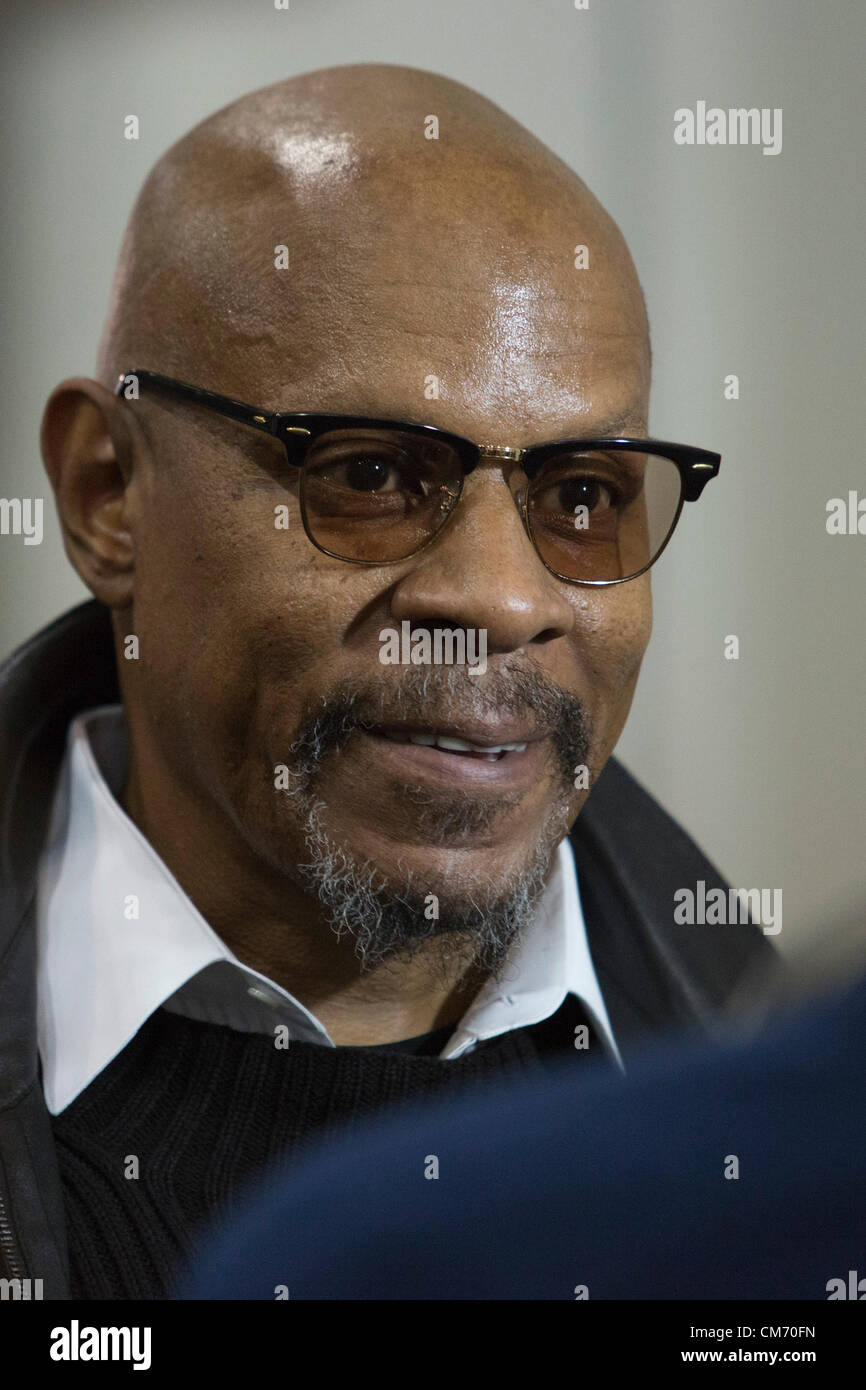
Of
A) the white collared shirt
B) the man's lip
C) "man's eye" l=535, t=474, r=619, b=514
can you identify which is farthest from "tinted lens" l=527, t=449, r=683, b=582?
the white collared shirt

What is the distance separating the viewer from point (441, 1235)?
460mm

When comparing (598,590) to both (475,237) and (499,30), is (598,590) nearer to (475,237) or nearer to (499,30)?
(475,237)

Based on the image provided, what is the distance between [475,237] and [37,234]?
435 mm

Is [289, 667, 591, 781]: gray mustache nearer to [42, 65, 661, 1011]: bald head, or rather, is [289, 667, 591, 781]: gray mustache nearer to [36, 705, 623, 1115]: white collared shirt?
[42, 65, 661, 1011]: bald head

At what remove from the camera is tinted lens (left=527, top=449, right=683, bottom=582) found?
1.01m

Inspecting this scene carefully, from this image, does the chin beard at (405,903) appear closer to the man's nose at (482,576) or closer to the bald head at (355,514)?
the bald head at (355,514)

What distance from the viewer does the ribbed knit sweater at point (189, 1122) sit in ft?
3.06

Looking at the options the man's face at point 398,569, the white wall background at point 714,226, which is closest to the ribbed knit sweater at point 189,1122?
the man's face at point 398,569

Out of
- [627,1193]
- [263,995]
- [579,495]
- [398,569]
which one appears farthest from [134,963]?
[627,1193]

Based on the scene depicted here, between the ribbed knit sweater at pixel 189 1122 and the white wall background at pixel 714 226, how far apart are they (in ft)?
1.14

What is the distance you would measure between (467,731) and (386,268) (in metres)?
0.33

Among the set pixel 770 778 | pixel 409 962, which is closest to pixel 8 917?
pixel 409 962
